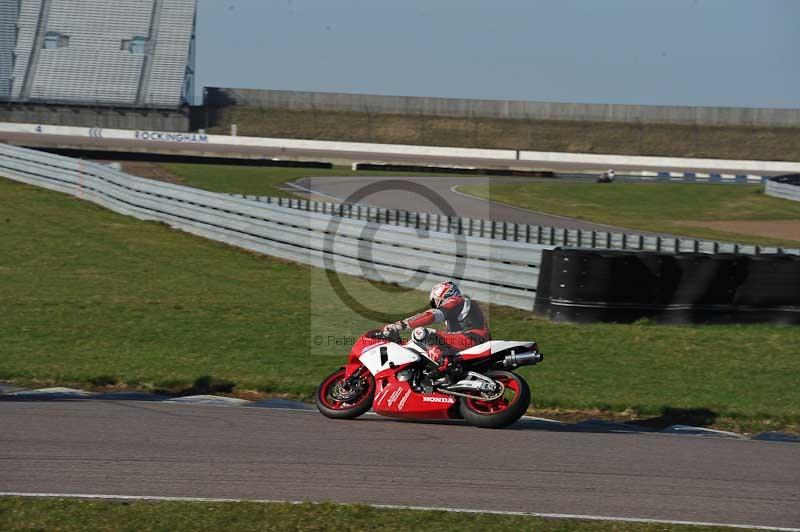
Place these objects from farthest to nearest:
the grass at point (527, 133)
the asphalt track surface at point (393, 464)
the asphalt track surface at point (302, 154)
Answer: the grass at point (527, 133)
the asphalt track surface at point (302, 154)
the asphalt track surface at point (393, 464)

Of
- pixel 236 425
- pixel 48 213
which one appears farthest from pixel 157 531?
pixel 48 213

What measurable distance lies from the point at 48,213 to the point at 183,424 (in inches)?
656

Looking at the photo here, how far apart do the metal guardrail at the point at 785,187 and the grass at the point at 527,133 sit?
111ft

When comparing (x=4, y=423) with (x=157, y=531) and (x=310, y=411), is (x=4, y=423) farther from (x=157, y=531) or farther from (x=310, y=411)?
(x=157, y=531)

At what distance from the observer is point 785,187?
142 feet

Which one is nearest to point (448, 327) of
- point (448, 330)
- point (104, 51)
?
point (448, 330)

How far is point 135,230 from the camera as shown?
22.5m

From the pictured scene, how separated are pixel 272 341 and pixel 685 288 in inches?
238

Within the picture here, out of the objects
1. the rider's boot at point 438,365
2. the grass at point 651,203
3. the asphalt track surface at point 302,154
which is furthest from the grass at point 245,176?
the rider's boot at point 438,365

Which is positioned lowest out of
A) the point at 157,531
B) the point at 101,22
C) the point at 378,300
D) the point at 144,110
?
the point at 157,531

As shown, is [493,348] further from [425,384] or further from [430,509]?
[430,509]

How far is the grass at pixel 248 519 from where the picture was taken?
→ 587cm

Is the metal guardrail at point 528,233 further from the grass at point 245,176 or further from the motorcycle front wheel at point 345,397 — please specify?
the motorcycle front wheel at point 345,397

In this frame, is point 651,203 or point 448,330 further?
point 651,203
